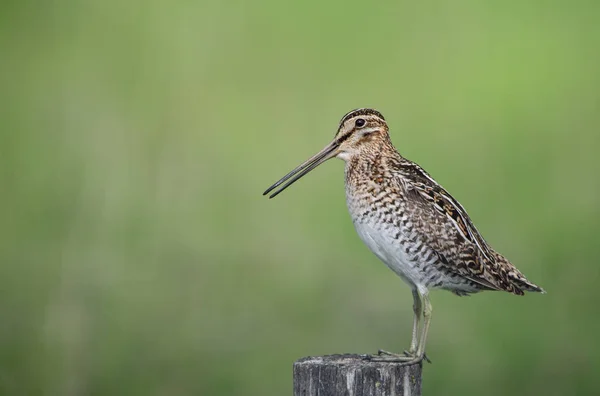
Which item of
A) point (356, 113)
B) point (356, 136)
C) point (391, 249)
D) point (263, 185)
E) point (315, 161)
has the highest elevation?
point (263, 185)

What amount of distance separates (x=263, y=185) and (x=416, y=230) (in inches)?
225

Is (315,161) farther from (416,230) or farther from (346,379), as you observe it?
(346,379)

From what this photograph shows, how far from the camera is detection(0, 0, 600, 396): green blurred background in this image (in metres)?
8.02

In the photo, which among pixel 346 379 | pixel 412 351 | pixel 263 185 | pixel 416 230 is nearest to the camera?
pixel 346 379

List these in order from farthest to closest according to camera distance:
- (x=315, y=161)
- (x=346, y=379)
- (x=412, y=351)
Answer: (x=315, y=161) → (x=412, y=351) → (x=346, y=379)

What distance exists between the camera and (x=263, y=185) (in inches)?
420

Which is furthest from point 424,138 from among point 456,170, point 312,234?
point 312,234

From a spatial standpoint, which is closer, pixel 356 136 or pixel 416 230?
pixel 416 230

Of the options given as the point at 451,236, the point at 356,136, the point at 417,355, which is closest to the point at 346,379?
the point at 417,355

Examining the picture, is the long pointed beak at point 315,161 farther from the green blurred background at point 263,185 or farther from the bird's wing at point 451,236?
the green blurred background at point 263,185

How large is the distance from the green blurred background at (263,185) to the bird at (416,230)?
263 cm

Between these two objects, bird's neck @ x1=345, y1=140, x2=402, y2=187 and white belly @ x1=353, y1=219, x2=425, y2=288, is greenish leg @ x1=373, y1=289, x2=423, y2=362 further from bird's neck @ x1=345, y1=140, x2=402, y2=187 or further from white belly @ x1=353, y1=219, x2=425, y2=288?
bird's neck @ x1=345, y1=140, x2=402, y2=187

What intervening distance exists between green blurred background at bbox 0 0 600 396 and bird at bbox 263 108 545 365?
104 inches

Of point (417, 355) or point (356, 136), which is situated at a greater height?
Result: point (356, 136)
